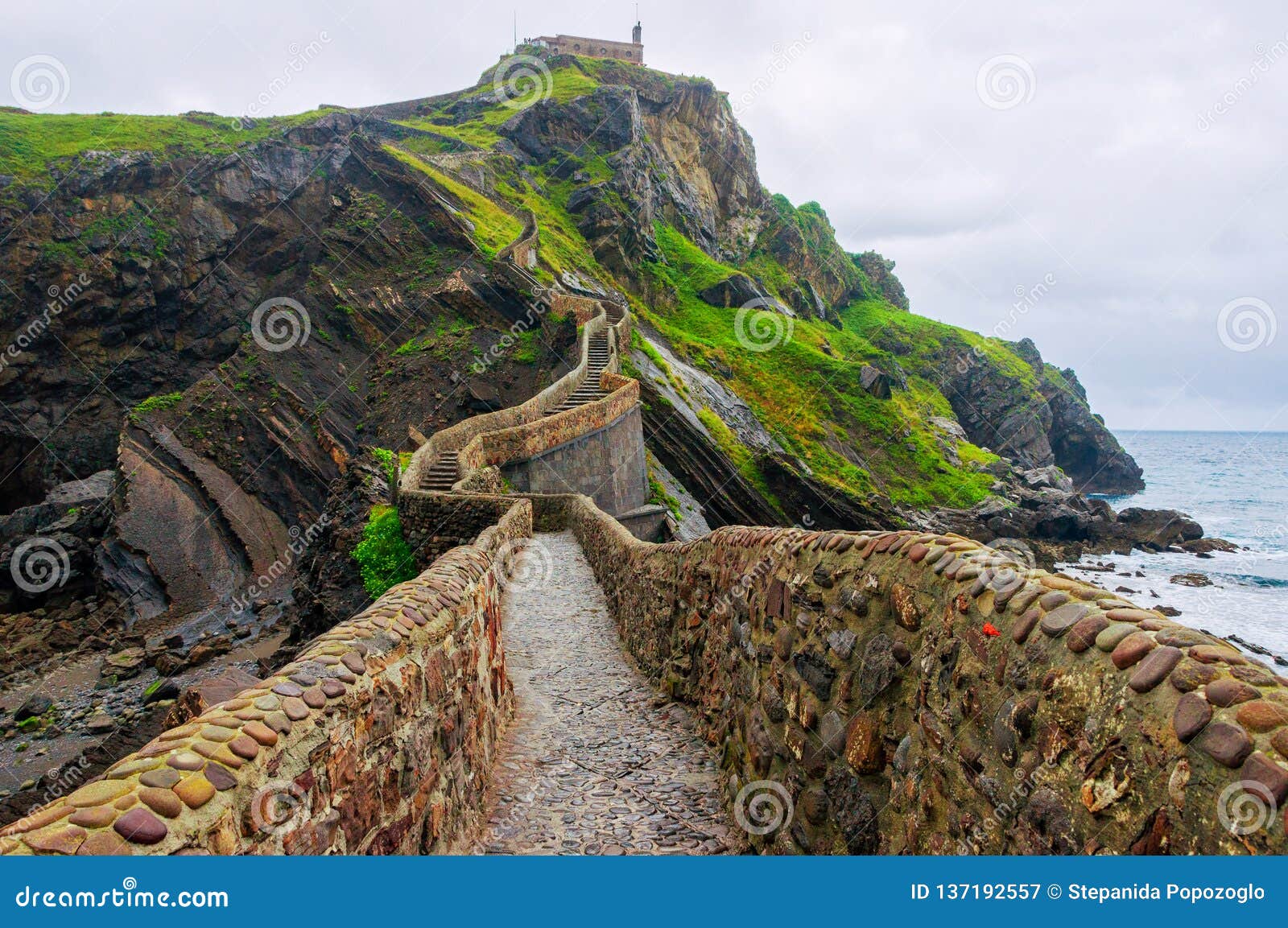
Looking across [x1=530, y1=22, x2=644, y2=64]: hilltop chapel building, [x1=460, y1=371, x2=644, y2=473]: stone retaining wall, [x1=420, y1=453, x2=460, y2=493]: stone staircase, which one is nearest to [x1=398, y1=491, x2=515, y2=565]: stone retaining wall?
[x1=420, y1=453, x2=460, y2=493]: stone staircase

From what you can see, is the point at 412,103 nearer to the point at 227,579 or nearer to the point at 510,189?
the point at 510,189

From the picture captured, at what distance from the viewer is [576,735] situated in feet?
22.9

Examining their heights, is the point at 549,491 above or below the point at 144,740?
above

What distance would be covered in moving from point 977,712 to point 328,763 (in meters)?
2.75

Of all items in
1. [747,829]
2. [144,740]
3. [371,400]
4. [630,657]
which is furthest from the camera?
[371,400]

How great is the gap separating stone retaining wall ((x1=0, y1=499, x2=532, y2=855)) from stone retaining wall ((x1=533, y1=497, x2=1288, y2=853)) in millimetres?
2096

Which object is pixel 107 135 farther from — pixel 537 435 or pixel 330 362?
pixel 537 435

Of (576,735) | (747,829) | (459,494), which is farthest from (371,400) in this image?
(747,829)

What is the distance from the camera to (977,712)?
2.81m

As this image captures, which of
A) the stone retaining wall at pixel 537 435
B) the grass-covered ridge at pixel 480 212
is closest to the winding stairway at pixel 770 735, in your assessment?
the stone retaining wall at pixel 537 435

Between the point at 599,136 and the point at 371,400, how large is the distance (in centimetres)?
4070

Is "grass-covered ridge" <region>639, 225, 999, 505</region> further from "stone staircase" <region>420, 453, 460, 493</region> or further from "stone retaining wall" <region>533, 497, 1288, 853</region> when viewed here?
"stone retaining wall" <region>533, 497, 1288, 853</region>

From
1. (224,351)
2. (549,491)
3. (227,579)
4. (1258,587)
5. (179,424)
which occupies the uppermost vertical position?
(224,351)

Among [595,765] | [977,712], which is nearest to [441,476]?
[595,765]
